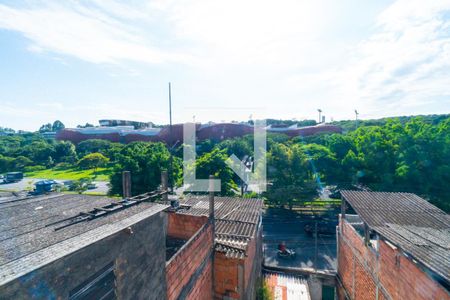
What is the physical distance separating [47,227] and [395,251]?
22.4ft

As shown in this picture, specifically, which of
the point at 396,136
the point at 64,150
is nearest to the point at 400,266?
the point at 396,136

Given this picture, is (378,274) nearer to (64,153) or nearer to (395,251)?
(395,251)

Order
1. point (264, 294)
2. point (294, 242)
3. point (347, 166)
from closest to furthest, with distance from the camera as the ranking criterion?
point (264, 294), point (294, 242), point (347, 166)

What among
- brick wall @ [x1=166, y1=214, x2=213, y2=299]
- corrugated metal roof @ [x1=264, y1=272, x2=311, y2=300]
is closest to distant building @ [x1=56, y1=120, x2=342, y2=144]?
corrugated metal roof @ [x1=264, y1=272, x2=311, y2=300]

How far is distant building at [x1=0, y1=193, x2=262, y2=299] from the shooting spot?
6.31 ft

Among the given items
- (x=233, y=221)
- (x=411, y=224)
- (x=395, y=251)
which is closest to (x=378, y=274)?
(x=395, y=251)

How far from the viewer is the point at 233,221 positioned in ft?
25.9

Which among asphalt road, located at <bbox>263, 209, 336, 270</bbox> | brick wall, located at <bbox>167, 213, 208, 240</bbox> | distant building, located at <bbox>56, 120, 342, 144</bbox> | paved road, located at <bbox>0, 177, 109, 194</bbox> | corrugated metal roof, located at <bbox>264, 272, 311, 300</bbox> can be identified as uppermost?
distant building, located at <bbox>56, 120, 342, 144</bbox>

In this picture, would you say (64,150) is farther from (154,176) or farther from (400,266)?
(400,266)

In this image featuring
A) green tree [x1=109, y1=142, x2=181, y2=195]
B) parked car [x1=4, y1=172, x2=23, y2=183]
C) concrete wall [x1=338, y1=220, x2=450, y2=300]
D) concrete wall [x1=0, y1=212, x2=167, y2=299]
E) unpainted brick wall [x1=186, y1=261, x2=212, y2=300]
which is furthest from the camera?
parked car [x1=4, y1=172, x2=23, y2=183]

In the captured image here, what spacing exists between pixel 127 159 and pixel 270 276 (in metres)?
12.0

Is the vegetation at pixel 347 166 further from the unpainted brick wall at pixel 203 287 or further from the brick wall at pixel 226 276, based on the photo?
the unpainted brick wall at pixel 203 287

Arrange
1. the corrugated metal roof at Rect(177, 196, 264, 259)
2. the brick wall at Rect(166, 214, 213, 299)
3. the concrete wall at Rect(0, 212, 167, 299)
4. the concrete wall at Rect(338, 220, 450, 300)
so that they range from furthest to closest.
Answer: the corrugated metal roof at Rect(177, 196, 264, 259) < the concrete wall at Rect(338, 220, 450, 300) < the brick wall at Rect(166, 214, 213, 299) < the concrete wall at Rect(0, 212, 167, 299)

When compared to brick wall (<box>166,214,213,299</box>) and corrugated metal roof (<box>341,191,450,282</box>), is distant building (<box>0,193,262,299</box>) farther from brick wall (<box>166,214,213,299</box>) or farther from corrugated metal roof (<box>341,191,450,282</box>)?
corrugated metal roof (<box>341,191,450,282</box>)
